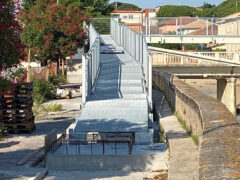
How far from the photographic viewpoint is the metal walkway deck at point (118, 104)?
61.9 feet

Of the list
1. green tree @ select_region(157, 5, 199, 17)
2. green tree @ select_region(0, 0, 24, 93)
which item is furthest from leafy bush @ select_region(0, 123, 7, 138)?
green tree @ select_region(157, 5, 199, 17)

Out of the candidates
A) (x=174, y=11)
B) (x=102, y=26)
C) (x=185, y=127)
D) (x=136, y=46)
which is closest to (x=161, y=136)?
(x=185, y=127)

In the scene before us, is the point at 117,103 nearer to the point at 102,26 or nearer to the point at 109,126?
the point at 109,126

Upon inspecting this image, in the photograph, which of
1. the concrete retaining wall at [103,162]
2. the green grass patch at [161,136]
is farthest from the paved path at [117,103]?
the concrete retaining wall at [103,162]

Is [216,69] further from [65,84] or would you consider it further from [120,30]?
[120,30]

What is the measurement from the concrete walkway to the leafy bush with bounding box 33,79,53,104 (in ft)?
40.4

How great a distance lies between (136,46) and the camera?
99.2 ft

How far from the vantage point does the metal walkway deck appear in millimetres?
18875

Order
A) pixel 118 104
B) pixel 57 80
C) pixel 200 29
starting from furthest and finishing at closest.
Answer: pixel 200 29
pixel 57 80
pixel 118 104

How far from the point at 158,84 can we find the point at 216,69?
20.4 metres

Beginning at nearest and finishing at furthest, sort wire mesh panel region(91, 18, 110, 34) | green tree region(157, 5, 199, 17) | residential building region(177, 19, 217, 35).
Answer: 1. residential building region(177, 19, 217, 35)
2. wire mesh panel region(91, 18, 110, 34)
3. green tree region(157, 5, 199, 17)

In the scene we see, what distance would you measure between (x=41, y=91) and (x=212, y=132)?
916 inches

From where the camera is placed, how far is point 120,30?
3825 centimetres

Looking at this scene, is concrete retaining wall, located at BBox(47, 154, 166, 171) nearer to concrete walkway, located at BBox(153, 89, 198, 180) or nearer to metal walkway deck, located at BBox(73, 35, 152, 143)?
concrete walkway, located at BBox(153, 89, 198, 180)
